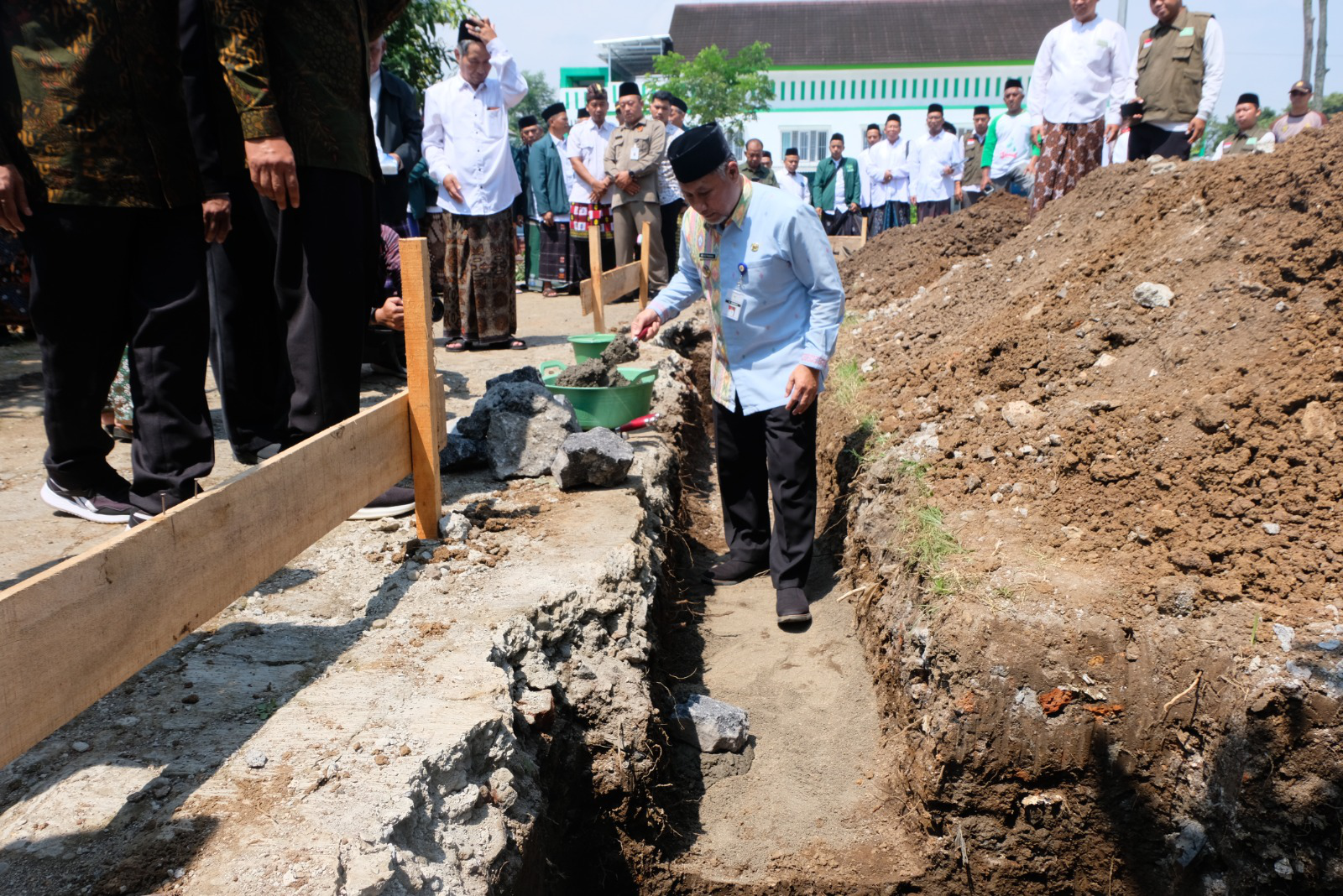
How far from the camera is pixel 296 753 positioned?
6.59 feet

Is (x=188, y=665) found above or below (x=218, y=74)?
below

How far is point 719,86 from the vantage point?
109ft

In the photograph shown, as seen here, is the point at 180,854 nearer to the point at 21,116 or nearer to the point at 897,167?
the point at 21,116

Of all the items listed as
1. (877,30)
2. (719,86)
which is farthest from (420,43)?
(877,30)

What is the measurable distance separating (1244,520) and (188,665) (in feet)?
10.3

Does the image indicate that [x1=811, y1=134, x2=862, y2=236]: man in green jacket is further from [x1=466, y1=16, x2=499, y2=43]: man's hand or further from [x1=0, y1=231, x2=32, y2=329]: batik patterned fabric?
[x1=0, y1=231, x2=32, y2=329]: batik patterned fabric

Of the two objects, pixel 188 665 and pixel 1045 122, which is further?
pixel 1045 122

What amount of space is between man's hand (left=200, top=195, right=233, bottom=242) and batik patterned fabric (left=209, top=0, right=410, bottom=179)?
25 centimetres

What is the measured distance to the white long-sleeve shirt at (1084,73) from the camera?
21.9 feet

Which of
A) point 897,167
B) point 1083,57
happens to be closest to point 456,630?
point 1083,57

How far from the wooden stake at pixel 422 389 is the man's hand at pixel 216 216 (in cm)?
52

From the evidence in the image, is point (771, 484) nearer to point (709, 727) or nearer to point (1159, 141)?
point (709, 727)

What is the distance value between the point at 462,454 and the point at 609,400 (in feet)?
2.82

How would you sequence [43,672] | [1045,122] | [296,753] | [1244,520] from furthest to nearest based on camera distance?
[1045,122]
[1244,520]
[296,753]
[43,672]
